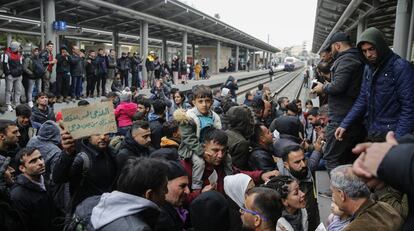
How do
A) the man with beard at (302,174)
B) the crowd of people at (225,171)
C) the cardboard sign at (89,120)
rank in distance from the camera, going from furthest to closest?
the man with beard at (302,174) < the cardboard sign at (89,120) < the crowd of people at (225,171)

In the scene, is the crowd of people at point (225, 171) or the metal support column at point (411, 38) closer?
the crowd of people at point (225, 171)

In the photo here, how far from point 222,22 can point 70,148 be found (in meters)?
27.0

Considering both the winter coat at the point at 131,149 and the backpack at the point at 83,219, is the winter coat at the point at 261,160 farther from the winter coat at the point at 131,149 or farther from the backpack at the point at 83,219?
the backpack at the point at 83,219

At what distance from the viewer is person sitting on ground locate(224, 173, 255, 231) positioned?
11.2ft

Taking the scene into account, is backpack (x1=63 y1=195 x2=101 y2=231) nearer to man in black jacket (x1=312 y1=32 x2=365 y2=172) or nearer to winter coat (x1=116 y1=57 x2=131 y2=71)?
man in black jacket (x1=312 y1=32 x2=365 y2=172)

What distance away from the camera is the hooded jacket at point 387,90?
13.0ft

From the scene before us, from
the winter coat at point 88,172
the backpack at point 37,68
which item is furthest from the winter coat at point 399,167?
the backpack at point 37,68

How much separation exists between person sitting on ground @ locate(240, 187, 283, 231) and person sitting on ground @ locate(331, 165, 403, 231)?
1.53 feet

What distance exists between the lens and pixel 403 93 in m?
3.96

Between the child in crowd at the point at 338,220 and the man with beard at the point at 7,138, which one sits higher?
the man with beard at the point at 7,138

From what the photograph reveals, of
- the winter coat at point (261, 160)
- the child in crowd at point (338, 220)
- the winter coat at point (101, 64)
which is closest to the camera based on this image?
the child in crowd at point (338, 220)

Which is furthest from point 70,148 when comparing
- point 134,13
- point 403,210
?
point 134,13

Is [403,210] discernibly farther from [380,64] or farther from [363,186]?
[380,64]

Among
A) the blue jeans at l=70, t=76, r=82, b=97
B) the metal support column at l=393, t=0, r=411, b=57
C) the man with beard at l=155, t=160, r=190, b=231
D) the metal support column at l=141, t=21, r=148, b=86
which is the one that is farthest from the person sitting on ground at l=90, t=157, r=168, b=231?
the metal support column at l=141, t=21, r=148, b=86
